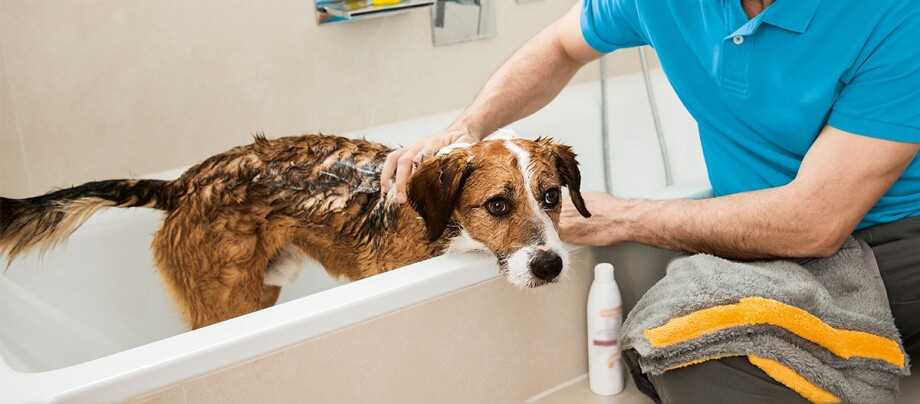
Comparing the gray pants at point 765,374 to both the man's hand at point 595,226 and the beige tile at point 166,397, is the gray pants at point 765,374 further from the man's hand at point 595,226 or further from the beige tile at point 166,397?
the beige tile at point 166,397

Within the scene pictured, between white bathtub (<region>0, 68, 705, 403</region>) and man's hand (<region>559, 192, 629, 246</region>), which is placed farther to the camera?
man's hand (<region>559, 192, 629, 246</region>)

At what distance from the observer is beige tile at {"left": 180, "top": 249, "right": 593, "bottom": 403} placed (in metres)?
1.65

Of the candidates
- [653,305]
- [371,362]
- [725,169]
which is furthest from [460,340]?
[725,169]

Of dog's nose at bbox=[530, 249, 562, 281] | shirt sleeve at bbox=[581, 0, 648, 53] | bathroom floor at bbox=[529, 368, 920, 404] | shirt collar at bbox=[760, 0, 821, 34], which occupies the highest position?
shirt collar at bbox=[760, 0, 821, 34]

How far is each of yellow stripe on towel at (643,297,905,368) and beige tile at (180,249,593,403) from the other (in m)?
0.30

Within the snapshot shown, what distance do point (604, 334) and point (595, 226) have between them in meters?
0.24

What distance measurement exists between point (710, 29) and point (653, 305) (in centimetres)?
56

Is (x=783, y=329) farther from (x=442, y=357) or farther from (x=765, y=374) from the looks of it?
(x=442, y=357)

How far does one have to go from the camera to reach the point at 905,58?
167 cm

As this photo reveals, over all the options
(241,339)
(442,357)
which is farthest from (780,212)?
(241,339)

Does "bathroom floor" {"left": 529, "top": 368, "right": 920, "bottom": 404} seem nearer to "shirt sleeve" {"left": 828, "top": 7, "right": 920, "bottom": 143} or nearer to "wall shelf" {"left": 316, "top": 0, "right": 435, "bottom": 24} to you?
"shirt sleeve" {"left": 828, "top": 7, "right": 920, "bottom": 143}

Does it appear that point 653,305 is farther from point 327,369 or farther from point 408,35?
point 408,35

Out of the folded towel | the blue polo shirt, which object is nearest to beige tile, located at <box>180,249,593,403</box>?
the folded towel

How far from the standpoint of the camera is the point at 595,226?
1965 mm
